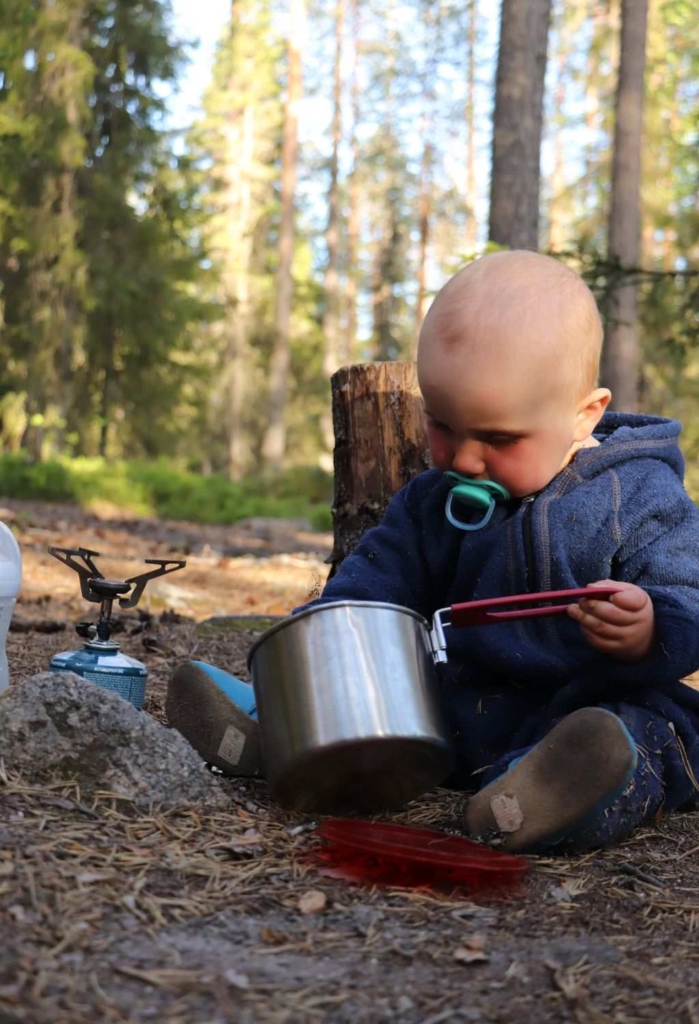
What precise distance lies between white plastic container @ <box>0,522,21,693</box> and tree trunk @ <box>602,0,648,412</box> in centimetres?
970

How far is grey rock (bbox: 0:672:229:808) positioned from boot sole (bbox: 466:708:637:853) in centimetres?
62

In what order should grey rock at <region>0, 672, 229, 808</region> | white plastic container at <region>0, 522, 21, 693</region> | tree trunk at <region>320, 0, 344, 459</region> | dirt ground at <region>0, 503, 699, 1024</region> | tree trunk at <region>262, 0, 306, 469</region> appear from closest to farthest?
dirt ground at <region>0, 503, 699, 1024</region> < grey rock at <region>0, 672, 229, 808</region> < white plastic container at <region>0, 522, 21, 693</region> < tree trunk at <region>262, 0, 306, 469</region> < tree trunk at <region>320, 0, 344, 459</region>

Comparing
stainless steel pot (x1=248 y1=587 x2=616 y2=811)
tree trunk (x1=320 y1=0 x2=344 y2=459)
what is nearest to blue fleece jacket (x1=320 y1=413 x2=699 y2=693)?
stainless steel pot (x1=248 y1=587 x2=616 y2=811)

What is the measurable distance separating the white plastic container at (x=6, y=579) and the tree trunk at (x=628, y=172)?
9.70 meters

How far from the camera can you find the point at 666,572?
2.49 meters

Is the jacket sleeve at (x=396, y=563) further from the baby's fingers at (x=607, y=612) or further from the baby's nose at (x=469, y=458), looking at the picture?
the baby's fingers at (x=607, y=612)

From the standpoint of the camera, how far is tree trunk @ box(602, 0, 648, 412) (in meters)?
11.9

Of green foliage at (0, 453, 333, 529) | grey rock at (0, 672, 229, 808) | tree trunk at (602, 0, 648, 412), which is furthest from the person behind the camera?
green foliage at (0, 453, 333, 529)

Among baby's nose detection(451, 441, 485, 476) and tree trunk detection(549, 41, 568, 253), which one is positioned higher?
tree trunk detection(549, 41, 568, 253)

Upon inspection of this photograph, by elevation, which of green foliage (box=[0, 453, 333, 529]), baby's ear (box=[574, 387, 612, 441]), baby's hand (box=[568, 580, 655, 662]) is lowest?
green foliage (box=[0, 453, 333, 529])

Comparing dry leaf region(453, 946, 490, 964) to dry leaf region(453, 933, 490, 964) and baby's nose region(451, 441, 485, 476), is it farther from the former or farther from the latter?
baby's nose region(451, 441, 485, 476)

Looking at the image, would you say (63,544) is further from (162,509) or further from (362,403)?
(162,509)

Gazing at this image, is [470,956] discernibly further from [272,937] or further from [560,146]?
[560,146]

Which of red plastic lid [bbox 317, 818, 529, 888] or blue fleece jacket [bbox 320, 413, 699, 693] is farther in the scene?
blue fleece jacket [bbox 320, 413, 699, 693]
